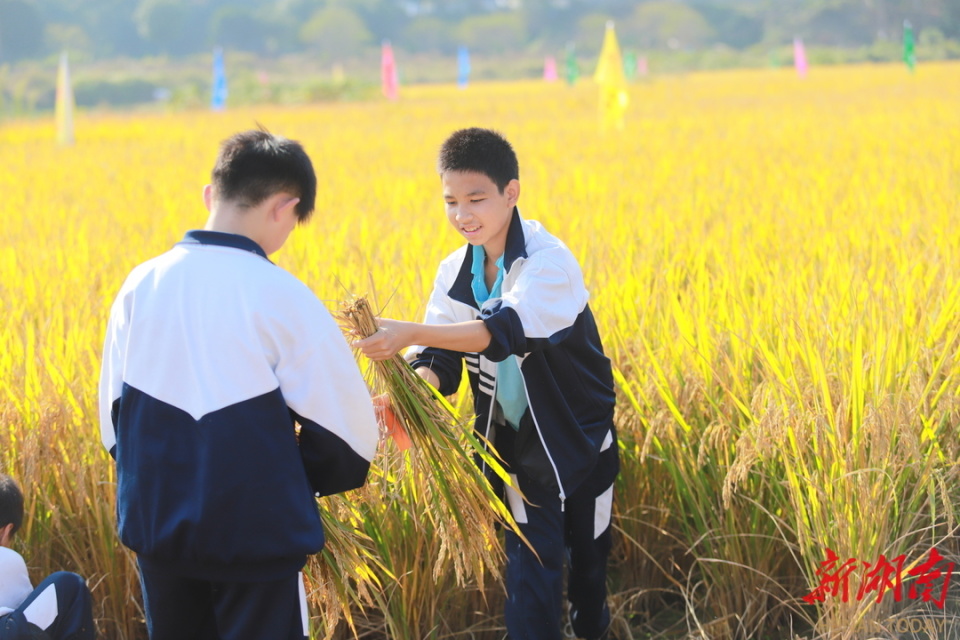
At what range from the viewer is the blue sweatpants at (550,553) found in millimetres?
1986

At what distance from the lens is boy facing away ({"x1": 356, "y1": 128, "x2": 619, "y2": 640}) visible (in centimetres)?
193

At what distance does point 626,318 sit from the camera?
111 inches

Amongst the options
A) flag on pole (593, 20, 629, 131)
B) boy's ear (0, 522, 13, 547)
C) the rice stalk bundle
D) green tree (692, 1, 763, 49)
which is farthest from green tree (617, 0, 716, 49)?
boy's ear (0, 522, 13, 547)

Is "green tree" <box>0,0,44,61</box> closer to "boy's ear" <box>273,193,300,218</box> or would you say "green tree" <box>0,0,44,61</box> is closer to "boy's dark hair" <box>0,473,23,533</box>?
"boy's dark hair" <box>0,473,23,533</box>

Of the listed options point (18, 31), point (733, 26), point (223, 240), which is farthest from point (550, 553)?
point (733, 26)

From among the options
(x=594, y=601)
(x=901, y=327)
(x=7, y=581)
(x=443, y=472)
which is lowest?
(x=594, y=601)

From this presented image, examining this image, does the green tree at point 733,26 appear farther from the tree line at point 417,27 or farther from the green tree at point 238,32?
the green tree at point 238,32

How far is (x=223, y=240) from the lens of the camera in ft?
4.69

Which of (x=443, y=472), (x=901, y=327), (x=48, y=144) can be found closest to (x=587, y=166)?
(x=901, y=327)

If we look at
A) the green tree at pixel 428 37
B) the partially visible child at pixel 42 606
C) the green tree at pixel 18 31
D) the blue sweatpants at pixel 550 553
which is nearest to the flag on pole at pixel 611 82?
the blue sweatpants at pixel 550 553

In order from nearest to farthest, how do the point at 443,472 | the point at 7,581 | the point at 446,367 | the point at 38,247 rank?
the point at 7,581, the point at 443,472, the point at 446,367, the point at 38,247

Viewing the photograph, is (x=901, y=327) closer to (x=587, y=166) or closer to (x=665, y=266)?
(x=665, y=266)

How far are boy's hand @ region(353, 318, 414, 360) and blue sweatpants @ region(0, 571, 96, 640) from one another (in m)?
0.64

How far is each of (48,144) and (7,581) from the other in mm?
12615
